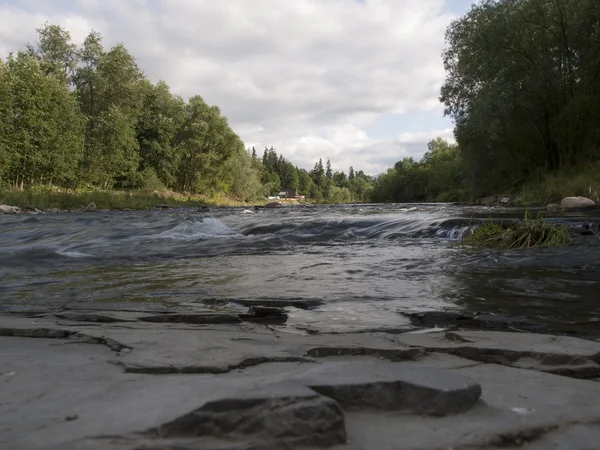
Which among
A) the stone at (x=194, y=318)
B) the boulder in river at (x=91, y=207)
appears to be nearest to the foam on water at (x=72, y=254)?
the stone at (x=194, y=318)

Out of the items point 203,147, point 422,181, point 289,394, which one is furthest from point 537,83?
point 422,181

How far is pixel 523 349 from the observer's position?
2449 millimetres

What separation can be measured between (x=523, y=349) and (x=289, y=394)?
155cm

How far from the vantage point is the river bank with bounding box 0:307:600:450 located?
130 centimetres

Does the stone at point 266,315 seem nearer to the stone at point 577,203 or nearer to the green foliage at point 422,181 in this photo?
the stone at point 577,203

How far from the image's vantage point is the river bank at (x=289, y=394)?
130 centimetres

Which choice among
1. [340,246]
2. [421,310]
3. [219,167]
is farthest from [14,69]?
[421,310]

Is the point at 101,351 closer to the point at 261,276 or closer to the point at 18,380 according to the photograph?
the point at 18,380

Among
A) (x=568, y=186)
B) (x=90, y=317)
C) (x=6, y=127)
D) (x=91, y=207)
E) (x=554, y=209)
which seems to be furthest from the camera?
(x=6, y=127)

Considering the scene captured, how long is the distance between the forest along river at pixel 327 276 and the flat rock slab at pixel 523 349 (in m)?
0.75

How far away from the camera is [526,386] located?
73.6 inches

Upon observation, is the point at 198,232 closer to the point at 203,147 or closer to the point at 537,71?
the point at 537,71

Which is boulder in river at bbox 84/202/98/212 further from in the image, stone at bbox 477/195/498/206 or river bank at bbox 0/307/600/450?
river bank at bbox 0/307/600/450

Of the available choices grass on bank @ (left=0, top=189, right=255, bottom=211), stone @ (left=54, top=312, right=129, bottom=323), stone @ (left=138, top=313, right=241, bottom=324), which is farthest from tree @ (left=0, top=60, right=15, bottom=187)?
stone @ (left=138, top=313, right=241, bottom=324)
